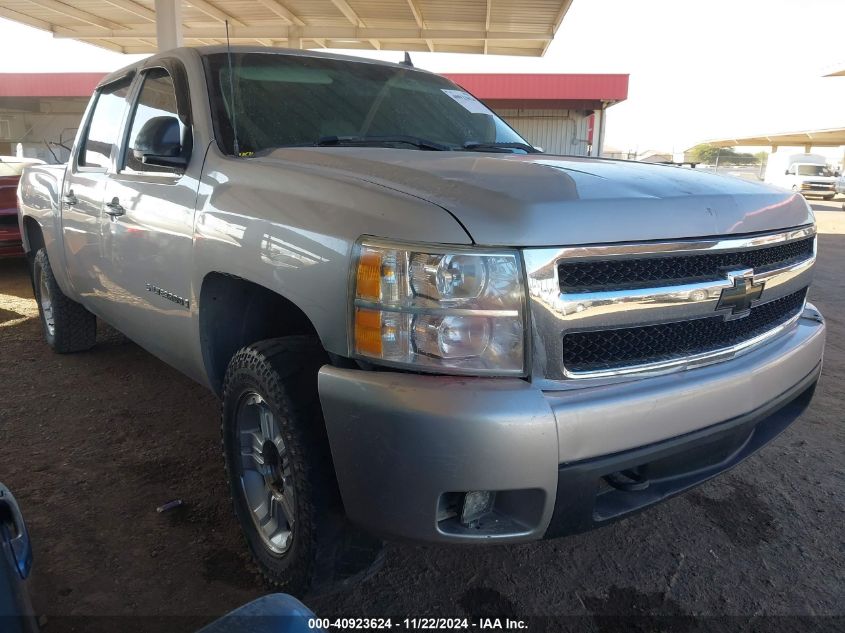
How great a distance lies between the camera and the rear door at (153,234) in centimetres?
258

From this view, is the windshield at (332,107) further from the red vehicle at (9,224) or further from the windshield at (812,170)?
the windshield at (812,170)

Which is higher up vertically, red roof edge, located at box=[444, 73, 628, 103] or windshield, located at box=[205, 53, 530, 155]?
red roof edge, located at box=[444, 73, 628, 103]

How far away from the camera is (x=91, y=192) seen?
11.3ft

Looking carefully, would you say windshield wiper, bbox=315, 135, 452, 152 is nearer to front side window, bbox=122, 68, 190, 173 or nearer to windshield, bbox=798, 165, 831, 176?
front side window, bbox=122, 68, 190, 173

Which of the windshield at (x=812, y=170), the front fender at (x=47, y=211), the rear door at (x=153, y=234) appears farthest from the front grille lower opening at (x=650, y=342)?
the windshield at (x=812, y=170)

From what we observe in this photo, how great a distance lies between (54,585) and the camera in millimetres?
2281

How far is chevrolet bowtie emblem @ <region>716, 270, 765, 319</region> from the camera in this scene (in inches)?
78.1

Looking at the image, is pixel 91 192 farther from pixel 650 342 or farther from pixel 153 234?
pixel 650 342

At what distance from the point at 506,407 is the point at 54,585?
1.79 metres

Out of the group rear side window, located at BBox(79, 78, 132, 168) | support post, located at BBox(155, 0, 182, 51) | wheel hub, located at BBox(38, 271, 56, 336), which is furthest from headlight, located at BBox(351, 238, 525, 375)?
support post, located at BBox(155, 0, 182, 51)

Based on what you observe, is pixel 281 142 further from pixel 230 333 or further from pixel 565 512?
→ pixel 565 512

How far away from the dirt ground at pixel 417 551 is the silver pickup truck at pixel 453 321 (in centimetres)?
35

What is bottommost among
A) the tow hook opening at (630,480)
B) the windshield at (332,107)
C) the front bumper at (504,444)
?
the tow hook opening at (630,480)

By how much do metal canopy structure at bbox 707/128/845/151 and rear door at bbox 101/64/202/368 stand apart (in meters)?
49.9
